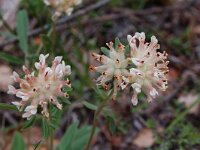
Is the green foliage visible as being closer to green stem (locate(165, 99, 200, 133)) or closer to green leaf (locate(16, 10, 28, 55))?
green leaf (locate(16, 10, 28, 55))

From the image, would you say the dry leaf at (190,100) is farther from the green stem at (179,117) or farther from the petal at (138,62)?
the petal at (138,62)

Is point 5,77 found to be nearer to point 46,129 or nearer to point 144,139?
point 144,139

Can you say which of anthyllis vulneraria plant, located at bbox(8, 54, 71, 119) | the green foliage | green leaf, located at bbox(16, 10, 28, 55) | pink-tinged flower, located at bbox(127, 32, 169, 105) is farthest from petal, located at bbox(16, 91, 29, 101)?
green leaf, located at bbox(16, 10, 28, 55)

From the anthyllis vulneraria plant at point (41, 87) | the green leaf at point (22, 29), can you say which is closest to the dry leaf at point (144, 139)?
the green leaf at point (22, 29)

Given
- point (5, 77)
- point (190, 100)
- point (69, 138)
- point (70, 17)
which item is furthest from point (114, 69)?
point (70, 17)

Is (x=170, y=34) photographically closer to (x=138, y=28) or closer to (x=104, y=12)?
(x=138, y=28)
